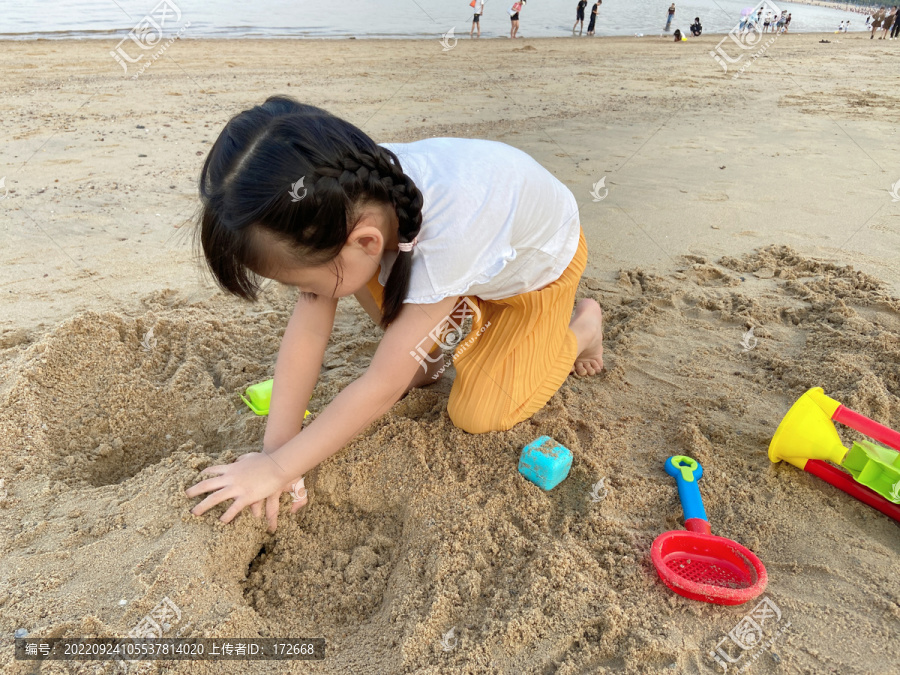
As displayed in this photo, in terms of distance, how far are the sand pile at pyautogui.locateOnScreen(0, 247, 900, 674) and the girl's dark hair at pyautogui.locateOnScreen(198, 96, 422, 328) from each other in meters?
0.74

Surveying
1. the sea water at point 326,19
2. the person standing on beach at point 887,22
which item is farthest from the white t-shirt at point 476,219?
the person standing on beach at point 887,22

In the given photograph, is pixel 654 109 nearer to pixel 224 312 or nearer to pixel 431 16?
pixel 224 312

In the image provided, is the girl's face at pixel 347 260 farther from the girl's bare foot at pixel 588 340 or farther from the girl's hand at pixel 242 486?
the girl's bare foot at pixel 588 340

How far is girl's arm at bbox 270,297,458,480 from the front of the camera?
1.46 metres

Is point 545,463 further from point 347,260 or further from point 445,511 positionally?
point 347,260

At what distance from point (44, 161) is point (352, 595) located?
170 inches

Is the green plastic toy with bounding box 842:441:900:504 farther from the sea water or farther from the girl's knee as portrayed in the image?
the sea water

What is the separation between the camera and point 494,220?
4.99ft

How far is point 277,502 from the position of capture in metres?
1.59

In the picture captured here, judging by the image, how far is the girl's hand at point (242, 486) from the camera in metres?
1.51

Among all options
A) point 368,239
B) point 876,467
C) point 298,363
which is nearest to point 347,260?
point 368,239

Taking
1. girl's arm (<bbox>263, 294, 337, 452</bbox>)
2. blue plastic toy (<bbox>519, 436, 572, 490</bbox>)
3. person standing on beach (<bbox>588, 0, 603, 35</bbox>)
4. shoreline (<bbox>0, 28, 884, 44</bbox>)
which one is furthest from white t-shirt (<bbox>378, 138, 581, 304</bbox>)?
person standing on beach (<bbox>588, 0, 603, 35</bbox>)

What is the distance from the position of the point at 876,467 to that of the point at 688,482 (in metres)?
0.49

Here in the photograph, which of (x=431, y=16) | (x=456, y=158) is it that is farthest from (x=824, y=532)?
(x=431, y=16)
